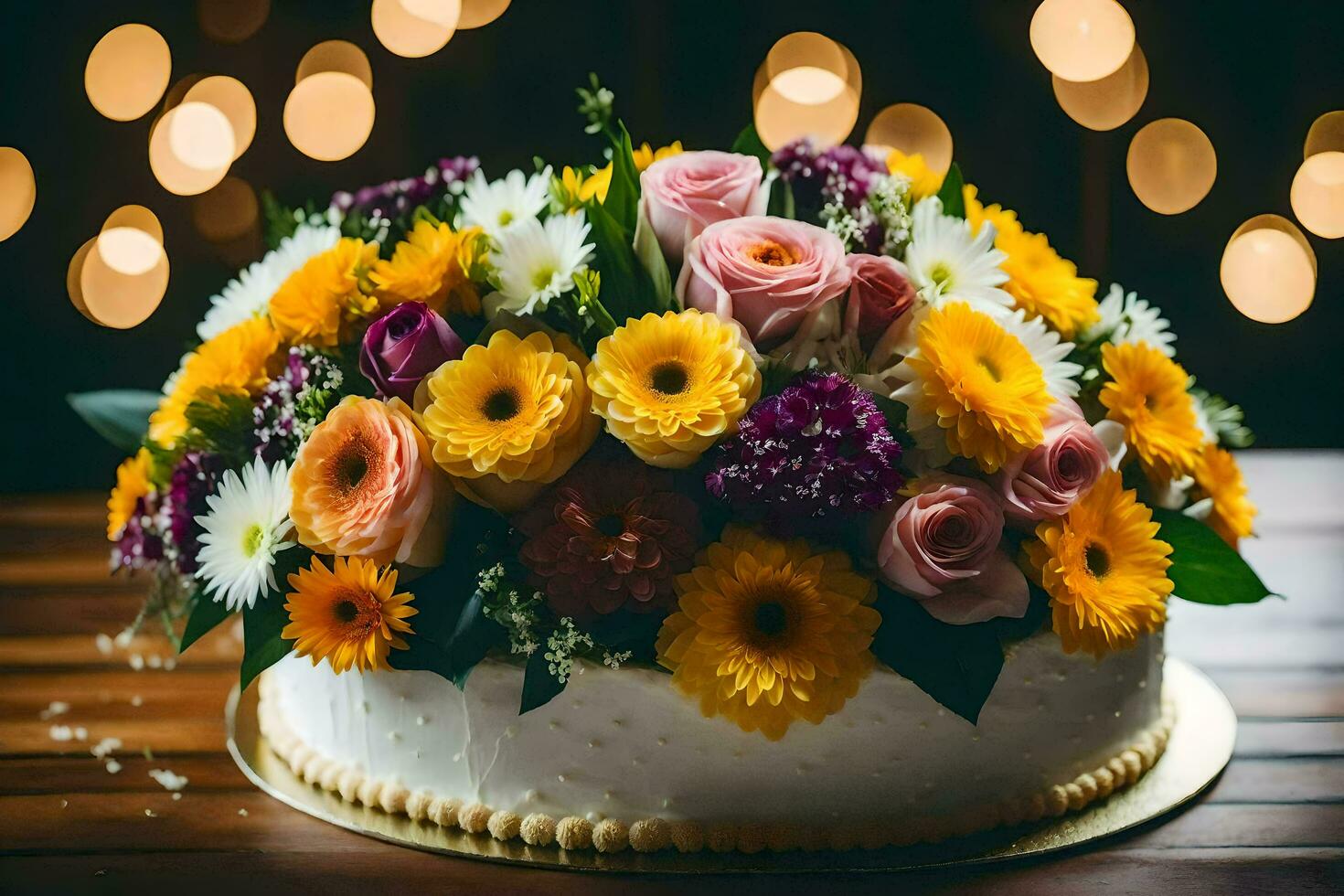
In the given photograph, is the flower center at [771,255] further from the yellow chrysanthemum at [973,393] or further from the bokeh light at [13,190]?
the bokeh light at [13,190]

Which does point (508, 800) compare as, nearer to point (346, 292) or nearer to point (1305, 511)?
point (346, 292)

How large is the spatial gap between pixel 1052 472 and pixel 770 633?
0.28m

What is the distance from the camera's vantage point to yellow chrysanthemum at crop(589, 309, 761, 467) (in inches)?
38.8

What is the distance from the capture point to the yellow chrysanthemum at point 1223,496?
1.32 meters

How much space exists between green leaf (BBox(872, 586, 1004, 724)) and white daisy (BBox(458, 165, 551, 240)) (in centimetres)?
51

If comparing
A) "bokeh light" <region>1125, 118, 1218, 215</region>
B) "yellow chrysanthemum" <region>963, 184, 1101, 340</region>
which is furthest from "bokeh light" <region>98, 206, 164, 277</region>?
"bokeh light" <region>1125, 118, 1218, 215</region>

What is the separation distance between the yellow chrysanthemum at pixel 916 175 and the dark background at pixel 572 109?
170 cm

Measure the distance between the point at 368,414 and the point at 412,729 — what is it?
0.29 meters

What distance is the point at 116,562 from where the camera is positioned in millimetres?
1413

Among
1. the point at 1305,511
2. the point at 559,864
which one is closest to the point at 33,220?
the point at 559,864

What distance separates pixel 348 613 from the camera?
1058 mm

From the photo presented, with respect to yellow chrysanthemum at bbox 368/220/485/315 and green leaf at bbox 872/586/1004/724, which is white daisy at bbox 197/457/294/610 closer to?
yellow chrysanthemum at bbox 368/220/485/315

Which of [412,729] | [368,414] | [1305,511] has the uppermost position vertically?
[368,414]

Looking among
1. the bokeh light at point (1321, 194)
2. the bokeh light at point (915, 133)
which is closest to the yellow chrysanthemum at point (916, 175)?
the bokeh light at point (915, 133)
